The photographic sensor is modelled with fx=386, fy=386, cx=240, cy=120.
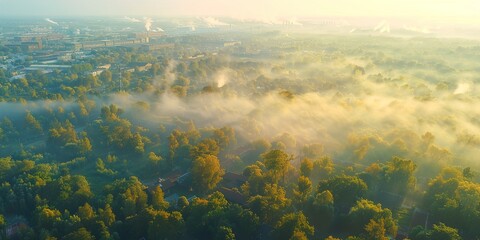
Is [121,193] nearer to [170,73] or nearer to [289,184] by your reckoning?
[289,184]

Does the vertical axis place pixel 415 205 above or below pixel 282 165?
below

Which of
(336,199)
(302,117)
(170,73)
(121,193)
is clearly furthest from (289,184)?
(170,73)

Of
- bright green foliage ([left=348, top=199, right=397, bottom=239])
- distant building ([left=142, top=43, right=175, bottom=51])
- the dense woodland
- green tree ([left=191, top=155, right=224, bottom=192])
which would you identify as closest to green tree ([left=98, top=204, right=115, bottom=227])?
the dense woodland

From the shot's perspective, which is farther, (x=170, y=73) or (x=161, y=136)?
(x=170, y=73)

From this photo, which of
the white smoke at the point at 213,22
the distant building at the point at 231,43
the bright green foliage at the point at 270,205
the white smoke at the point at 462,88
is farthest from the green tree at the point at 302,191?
the white smoke at the point at 213,22

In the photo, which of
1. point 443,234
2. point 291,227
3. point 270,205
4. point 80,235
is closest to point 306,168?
point 270,205

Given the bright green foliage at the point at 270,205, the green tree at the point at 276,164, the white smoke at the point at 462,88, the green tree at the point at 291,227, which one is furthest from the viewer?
the white smoke at the point at 462,88

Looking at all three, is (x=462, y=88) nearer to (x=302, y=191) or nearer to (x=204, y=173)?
(x=302, y=191)

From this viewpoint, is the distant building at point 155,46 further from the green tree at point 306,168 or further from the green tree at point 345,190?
the green tree at point 345,190
